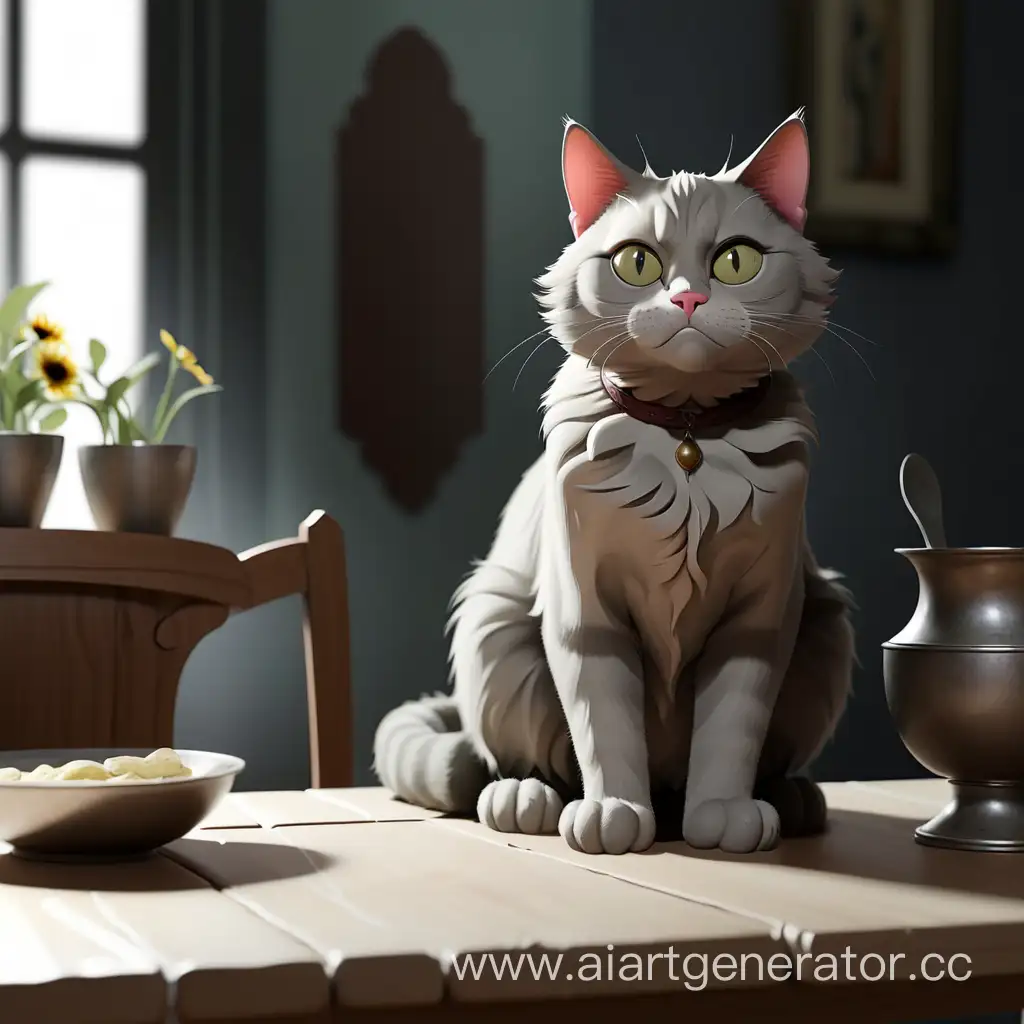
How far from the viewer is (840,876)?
2.67ft

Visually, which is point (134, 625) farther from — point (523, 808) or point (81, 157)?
point (81, 157)

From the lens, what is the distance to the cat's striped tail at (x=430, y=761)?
1059mm

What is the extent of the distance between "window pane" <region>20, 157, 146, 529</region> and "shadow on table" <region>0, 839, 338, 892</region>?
1.62m

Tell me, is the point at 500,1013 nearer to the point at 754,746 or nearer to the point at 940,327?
the point at 754,746

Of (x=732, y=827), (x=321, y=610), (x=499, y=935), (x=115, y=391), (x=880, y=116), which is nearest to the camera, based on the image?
(x=499, y=935)

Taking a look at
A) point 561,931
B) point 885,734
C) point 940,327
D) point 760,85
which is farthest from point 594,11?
point 561,931

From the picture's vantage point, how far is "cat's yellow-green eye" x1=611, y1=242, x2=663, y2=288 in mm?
941

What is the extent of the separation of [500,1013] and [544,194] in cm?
213

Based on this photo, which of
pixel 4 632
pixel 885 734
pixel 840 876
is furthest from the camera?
pixel 885 734

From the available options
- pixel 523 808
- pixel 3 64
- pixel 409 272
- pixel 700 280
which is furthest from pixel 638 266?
pixel 3 64

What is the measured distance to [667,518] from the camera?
0.92 metres

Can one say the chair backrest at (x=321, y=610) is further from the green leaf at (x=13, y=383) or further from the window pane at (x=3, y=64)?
the window pane at (x=3, y=64)

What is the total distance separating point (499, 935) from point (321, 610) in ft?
3.19

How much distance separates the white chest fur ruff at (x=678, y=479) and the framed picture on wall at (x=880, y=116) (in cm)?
187
